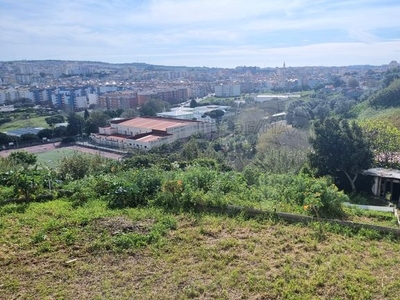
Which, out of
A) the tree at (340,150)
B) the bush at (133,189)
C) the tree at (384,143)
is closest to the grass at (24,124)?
the tree at (340,150)

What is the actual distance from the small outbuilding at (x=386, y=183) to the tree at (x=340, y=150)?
46cm

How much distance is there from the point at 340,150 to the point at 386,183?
1.80m

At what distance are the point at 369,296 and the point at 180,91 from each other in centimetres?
6277

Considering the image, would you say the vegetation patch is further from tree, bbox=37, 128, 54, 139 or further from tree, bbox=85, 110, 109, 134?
tree, bbox=85, 110, 109, 134

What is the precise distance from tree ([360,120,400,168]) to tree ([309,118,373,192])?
1.45 metres

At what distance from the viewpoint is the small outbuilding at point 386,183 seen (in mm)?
11062

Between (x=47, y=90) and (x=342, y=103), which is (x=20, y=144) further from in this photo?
(x=47, y=90)

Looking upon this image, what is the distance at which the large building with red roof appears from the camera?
28594 mm

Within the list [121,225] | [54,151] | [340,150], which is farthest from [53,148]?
[121,225]

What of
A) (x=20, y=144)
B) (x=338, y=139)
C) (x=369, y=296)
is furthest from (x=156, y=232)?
(x=20, y=144)

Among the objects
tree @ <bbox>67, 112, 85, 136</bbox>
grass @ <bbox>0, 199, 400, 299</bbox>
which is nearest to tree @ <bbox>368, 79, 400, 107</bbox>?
tree @ <bbox>67, 112, 85, 136</bbox>

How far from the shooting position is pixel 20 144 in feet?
97.7

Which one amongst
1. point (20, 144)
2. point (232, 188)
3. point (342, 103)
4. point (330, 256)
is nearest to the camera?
point (330, 256)

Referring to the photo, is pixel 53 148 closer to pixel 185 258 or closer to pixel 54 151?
pixel 54 151
